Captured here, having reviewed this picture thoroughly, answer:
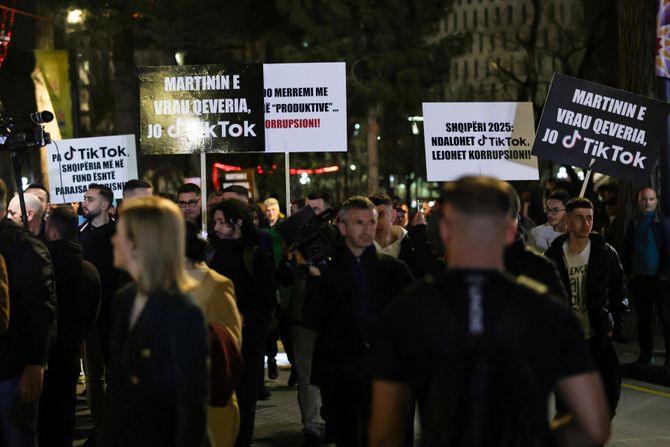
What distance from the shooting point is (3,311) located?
6.41 metres

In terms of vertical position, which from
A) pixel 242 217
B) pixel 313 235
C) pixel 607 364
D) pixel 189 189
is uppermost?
pixel 189 189

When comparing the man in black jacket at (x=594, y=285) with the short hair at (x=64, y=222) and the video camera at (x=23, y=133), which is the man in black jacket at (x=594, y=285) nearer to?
the short hair at (x=64, y=222)

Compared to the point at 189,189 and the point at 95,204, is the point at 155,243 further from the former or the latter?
the point at 189,189

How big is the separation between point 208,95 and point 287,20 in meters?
29.7

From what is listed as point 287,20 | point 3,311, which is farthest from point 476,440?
point 287,20

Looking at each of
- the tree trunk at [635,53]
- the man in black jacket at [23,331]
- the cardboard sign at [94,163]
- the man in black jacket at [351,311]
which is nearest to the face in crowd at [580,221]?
the man in black jacket at [351,311]

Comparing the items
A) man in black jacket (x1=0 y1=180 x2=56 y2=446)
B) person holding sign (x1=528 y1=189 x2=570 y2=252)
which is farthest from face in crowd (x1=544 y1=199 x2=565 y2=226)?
man in black jacket (x1=0 y1=180 x2=56 y2=446)

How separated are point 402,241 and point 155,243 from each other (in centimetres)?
567

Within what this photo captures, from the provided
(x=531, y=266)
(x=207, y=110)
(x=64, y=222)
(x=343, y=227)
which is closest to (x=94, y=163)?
(x=207, y=110)

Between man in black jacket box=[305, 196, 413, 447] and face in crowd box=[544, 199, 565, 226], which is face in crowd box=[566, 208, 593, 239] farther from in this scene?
face in crowd box=[544, 199, 565, 226]

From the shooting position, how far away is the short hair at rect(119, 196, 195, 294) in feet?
14.3

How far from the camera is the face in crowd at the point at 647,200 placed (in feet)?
41.9

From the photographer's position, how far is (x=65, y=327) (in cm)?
787

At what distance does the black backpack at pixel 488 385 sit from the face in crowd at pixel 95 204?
6588 millimetres
